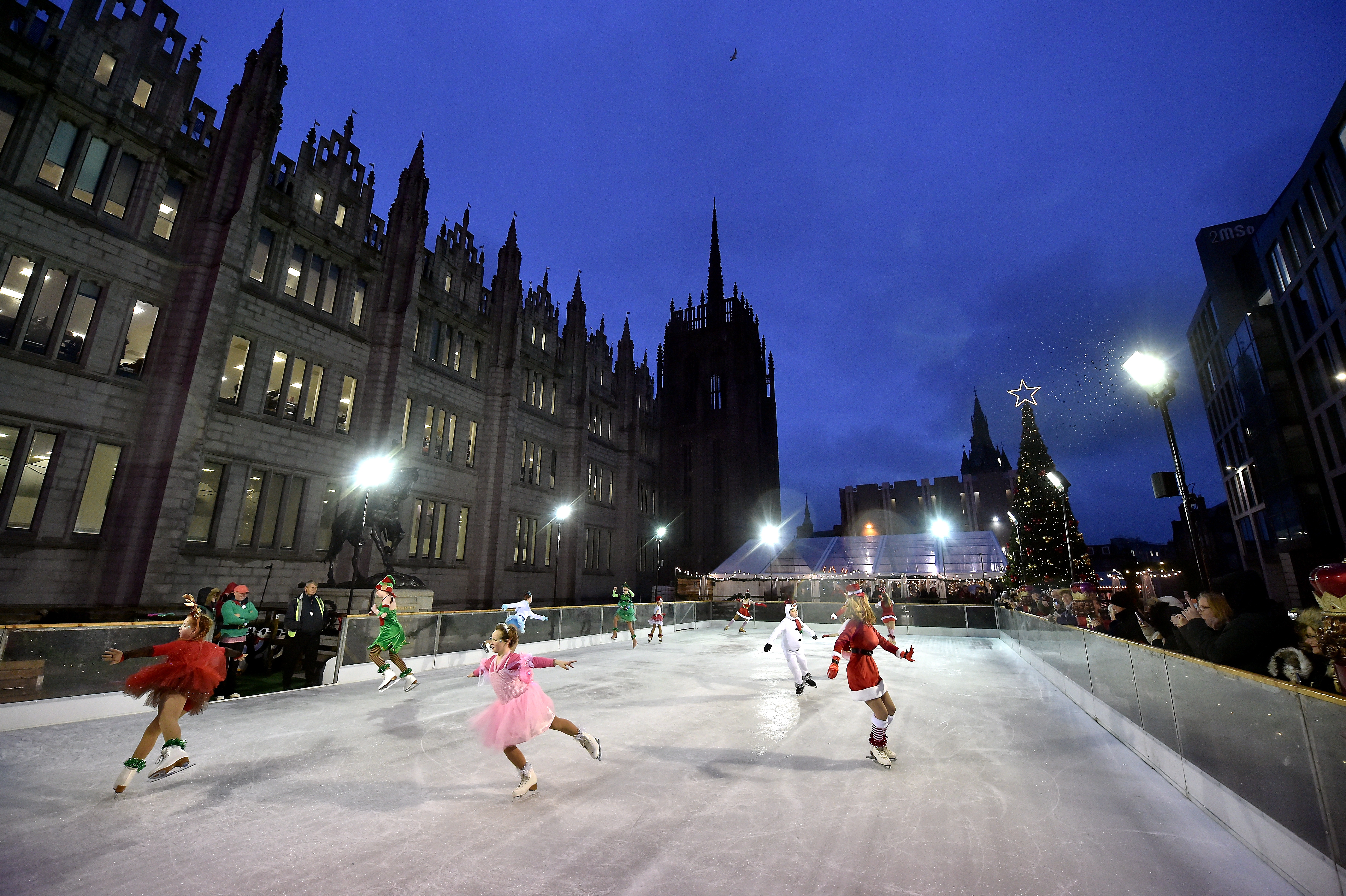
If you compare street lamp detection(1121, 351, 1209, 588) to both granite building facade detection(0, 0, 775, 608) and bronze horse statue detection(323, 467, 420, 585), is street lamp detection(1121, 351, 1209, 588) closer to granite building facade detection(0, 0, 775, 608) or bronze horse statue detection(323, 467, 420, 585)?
bronze horse statue detection(323, 467, 420, 585)

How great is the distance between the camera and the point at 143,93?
16531mm

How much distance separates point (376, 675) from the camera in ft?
34.8

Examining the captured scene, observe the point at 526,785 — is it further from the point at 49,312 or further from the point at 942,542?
the point at 942,542

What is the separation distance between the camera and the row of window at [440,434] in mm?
23625

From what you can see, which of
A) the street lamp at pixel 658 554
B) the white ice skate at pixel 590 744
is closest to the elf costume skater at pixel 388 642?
the white ice skate at pixel 590 744

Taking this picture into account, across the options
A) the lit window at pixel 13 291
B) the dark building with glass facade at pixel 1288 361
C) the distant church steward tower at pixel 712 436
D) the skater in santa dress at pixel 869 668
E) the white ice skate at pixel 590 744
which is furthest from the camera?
the distant church steward tower at pixel 712 436

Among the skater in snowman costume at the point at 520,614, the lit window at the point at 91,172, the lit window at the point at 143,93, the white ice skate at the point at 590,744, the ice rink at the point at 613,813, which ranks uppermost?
the lit window at the point at 143,93

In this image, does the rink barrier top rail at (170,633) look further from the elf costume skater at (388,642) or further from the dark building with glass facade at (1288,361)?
the dark building with glass facade at (1288,361)

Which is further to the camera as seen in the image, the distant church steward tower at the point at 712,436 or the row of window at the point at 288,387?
the distant church steward tower at the point at 712,436

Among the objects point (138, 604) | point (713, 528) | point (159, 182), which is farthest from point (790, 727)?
point (713, 528)

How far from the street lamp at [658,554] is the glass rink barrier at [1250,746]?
32.6 metres

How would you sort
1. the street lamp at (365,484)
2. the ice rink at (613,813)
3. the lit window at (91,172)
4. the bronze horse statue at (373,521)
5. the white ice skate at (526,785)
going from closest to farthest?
the ice rink at (613,813)
the white ice skate at (526,785)
the street lamp at (365,484)
the bronze horse statue at (373,521)
the lit window at (91,172)

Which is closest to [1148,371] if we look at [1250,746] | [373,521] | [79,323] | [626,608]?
[1250,746]

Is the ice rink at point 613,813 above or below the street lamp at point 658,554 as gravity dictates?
below
